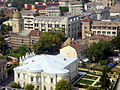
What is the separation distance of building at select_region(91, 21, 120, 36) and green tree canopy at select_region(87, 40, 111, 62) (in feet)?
70.7

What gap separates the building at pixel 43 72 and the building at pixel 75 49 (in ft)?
43.8

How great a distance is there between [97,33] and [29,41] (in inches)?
1151

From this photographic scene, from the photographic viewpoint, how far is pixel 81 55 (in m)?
82.3

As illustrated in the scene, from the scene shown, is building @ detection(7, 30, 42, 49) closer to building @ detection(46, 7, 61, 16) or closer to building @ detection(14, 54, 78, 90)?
building @ detection(14, 54, 78, 90)

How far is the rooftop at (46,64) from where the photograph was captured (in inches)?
2288

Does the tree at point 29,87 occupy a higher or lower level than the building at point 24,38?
lower

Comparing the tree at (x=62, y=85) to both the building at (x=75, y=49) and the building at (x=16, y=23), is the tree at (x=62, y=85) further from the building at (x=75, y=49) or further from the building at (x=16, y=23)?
the building at (x=16, y=23)

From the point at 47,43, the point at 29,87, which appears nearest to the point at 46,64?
the point at 29,87

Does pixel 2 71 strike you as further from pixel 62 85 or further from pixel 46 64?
pixel 62 85

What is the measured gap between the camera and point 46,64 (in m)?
61.3

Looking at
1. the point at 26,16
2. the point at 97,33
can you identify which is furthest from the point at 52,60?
the point at 26,16

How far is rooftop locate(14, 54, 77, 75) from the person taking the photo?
5812 cm

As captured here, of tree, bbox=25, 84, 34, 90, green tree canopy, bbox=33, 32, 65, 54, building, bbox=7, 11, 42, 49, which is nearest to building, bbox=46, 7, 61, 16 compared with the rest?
building, bbox=7, 11, 42, 49

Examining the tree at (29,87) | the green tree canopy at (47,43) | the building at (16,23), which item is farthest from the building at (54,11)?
the tree at (29,87)
